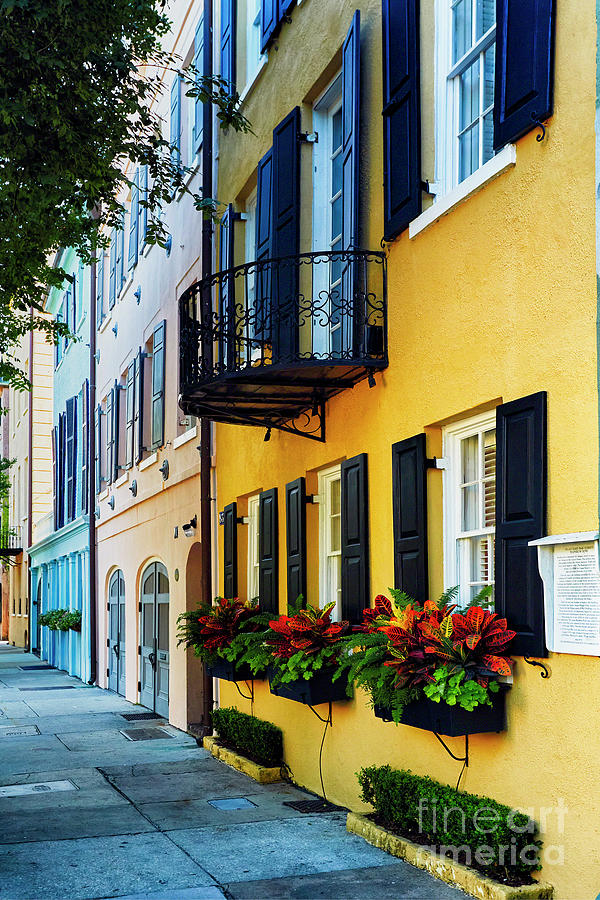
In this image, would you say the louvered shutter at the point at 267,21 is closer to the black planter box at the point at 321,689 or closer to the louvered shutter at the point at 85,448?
the black planter box at the point at 321,689

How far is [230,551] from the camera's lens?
13.0 meters

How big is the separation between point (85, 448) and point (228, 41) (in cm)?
1291

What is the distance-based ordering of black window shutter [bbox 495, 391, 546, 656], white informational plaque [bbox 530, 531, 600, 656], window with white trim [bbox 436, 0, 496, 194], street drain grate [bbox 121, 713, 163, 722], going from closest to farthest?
white informational plaque [bbox 530, 531, 600, 656], black window shutter [bbox 495, 391, 546, 656], window with white trim [bbox 436, 0, 496, 194], street drain grate [bbox 121, 713, 163, 722]

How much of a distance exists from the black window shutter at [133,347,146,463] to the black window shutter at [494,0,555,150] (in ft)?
38.9

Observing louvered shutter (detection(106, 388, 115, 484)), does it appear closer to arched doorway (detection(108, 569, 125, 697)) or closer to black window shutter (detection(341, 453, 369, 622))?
arched doorway (detection(108, 569, 125, 697))

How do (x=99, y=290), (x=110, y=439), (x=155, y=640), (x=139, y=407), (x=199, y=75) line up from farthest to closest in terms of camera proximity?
(x=99, y=290), (x=110, y=439), (x=139, y=407), (x=155, y=640), (x=199, y=75)

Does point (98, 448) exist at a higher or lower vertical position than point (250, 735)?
higher

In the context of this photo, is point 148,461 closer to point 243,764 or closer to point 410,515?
point 243,764

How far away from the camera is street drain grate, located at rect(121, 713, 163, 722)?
54.5ft

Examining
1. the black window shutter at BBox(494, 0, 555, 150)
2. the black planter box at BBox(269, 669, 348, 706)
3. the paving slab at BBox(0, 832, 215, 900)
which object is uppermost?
the black window shutter at BBox(494, 0, 555, 150)

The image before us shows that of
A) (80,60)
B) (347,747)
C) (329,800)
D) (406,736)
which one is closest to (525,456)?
(406,736)

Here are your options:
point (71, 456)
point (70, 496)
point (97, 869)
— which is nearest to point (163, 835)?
point (97, 869)

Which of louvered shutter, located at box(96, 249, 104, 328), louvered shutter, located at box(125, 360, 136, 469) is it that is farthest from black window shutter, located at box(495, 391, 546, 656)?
louvered shutter, located at box(96, 249, 104, 328)

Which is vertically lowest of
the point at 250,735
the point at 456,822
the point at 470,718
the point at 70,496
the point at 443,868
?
the point at 250,735
